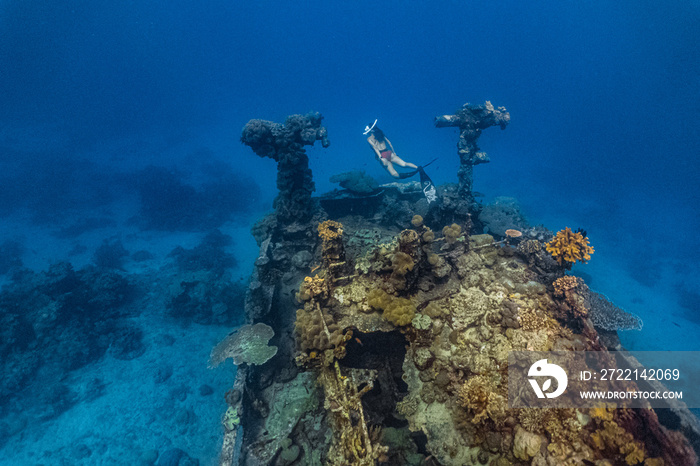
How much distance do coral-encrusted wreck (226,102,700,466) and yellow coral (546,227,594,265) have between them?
57 cm

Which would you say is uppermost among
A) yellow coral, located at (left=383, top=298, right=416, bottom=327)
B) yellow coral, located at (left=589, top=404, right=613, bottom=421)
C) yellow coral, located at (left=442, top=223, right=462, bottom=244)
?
yellow coral, located at (left=442, top=223, right=462, bottom=244)

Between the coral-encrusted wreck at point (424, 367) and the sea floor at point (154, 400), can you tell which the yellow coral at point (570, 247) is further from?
the sea floor at point (154, 400)

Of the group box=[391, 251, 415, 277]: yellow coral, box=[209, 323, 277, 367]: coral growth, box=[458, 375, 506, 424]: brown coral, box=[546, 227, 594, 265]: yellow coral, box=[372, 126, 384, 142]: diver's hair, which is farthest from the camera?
box=[372, 126, 384, 142]: diver's hair

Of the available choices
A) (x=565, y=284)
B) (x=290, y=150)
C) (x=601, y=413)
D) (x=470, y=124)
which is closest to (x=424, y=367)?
(x=601, y=413)

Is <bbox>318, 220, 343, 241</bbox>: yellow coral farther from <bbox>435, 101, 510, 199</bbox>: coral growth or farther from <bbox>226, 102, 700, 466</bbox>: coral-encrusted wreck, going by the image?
<bbox>435, 101, 510, 199</bbox>: coral growth

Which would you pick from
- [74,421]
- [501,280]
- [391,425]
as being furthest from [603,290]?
[74,421]

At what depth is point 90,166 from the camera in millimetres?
46594

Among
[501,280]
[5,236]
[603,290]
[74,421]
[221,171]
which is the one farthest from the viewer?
[221,171]

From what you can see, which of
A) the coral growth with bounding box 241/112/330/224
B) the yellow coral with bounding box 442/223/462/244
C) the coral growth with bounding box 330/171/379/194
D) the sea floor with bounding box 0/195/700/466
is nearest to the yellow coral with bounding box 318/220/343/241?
the yellow coral with bounding box 442/223/462/244

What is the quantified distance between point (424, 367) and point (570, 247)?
17.9ft

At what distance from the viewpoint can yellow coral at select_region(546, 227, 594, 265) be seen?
26.4ft

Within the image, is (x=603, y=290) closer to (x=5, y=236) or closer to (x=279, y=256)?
(x=279, y=256)

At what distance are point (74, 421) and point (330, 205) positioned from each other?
1529cm

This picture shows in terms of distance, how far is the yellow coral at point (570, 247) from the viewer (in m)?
8.05
